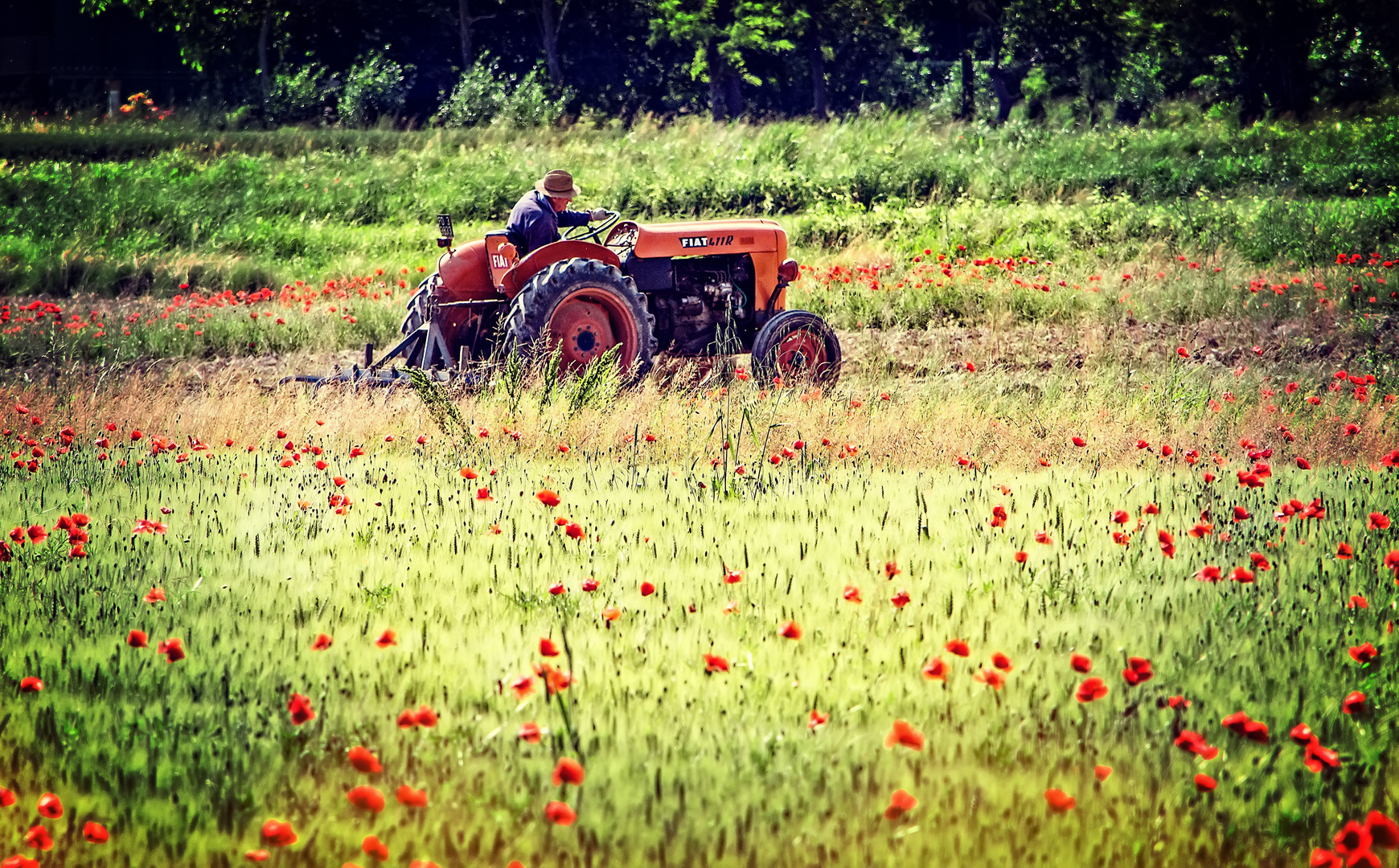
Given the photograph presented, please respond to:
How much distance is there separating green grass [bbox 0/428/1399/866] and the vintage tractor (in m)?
2.63

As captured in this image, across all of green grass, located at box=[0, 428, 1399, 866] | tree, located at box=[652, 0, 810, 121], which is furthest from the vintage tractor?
tree, located at box=[652, 0, 810, 121]

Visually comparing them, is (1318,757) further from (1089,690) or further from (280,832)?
(280,832)

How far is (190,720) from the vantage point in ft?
9.62

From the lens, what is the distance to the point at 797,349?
27.2 feet

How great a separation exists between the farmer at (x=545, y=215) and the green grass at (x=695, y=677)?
124 inches

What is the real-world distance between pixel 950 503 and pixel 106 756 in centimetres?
328

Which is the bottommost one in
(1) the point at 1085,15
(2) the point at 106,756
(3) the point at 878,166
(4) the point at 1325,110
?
(2) the point at 106,756

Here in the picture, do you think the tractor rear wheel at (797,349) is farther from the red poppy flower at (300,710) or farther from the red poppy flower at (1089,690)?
the red poppy flower at (300,710)

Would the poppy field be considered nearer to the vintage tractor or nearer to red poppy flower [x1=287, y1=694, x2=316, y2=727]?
red poppy flower [x1=287, y1=694, x2=316, y2=727]

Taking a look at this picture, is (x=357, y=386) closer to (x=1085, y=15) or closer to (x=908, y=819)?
(x=908, y=819)

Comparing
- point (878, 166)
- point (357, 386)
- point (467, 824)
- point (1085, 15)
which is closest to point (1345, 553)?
point (467, 824)

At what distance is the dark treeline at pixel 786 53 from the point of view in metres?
29.0

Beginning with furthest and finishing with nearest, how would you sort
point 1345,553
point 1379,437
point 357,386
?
point 357,386, point 1379,437, point 1345,553

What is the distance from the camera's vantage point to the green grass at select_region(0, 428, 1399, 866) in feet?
8.36
